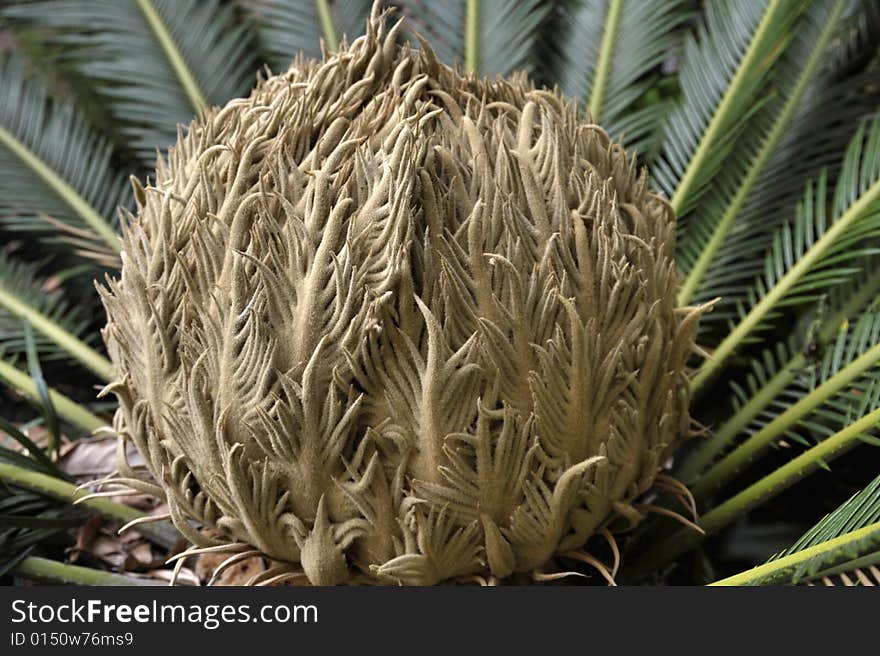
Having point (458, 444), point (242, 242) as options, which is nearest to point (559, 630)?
point (458, 444)

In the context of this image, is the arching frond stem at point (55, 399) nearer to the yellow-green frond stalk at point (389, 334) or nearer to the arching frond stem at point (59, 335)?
the arching frond stem at point (59, 335)

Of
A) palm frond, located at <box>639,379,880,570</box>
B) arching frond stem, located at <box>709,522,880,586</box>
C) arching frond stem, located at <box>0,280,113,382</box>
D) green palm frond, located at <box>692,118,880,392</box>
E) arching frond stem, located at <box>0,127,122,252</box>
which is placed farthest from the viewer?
arching frond stem, located at <box>0,127,122,252</box>

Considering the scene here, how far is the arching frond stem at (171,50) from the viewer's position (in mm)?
1593

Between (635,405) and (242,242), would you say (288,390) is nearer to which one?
(242,242)

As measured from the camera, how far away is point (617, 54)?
1.55 m

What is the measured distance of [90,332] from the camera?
63.7 inches

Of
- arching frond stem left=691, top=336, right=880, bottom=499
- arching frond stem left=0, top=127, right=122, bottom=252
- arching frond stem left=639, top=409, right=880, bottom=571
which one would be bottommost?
arching frond stem left=639, top=409, right=880, bottom=571

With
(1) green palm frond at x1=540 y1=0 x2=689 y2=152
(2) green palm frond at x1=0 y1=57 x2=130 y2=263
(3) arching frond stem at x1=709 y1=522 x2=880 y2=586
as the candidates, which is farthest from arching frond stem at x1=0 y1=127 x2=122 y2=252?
(3) arching frond stem at x1=709 y1=522 x2=880 y2=586

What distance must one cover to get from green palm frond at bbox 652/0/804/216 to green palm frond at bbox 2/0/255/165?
75cm

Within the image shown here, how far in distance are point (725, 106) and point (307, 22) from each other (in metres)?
0.71

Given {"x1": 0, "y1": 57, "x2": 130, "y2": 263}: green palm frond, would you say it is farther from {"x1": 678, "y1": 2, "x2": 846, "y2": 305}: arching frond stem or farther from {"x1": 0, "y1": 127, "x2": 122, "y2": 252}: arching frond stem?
{"x1": 678, "y1": 2, "x2": 846, "y2": 305}: arching frond stem

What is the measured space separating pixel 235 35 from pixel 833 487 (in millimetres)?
1223

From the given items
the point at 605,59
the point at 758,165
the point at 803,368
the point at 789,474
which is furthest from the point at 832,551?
the point at 605,59

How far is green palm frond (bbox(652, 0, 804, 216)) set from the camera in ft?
4.62
